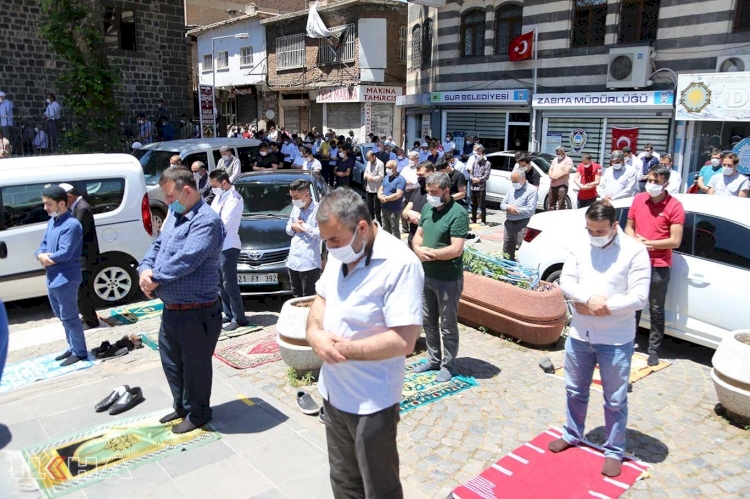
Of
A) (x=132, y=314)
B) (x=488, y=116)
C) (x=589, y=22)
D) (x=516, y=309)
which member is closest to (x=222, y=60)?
(x=488, y=116)

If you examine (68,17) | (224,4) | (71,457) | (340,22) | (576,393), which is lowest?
(71,457)

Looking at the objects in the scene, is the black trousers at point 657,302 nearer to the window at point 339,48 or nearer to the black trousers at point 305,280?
the black trousers at point 305,280

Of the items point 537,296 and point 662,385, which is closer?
point 662,385

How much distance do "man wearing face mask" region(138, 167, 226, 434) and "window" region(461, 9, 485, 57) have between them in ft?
61.9

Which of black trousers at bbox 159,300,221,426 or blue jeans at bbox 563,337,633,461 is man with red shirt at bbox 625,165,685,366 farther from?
black trousers at bbox 159,300,221,426

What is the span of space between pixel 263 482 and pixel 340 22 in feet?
94.4

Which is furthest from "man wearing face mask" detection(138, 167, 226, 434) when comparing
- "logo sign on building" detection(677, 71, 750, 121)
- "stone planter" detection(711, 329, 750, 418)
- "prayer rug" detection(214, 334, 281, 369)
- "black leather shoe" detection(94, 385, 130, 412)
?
"logo sign on building" detection(677, 71, 750, 121)

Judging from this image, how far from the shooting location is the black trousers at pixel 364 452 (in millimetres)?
3055

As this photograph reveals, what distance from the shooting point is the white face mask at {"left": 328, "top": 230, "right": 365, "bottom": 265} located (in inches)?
119

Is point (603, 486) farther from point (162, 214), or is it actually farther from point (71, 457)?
point (162, 214)

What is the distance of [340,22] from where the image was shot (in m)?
30.0

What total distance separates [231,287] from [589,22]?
15623 mm

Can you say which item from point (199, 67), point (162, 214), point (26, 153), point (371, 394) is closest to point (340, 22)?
point (199, 67)

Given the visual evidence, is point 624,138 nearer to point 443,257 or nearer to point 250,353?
point 443,257
